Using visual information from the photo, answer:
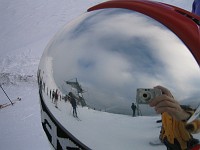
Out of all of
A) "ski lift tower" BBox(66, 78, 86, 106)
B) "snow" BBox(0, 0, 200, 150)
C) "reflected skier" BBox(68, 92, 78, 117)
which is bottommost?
"snow" BBox(0, 0, 200, 150)

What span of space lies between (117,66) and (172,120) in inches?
8.6

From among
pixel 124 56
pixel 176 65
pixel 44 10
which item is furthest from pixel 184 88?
pixel 44 10

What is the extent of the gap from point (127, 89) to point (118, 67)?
6cm

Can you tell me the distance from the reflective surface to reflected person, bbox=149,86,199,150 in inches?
0.9

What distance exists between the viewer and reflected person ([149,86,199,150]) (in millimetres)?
1032

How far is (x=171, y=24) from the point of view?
1084mm

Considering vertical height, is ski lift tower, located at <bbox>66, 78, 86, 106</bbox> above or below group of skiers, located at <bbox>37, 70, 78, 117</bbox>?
above

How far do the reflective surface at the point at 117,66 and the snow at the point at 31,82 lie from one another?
0.03m

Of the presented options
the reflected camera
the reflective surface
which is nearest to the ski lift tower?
the reflective surface

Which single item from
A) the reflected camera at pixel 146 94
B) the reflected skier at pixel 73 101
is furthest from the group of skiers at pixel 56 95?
the reflected camera at pixel 146 94

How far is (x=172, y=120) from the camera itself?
106 cm

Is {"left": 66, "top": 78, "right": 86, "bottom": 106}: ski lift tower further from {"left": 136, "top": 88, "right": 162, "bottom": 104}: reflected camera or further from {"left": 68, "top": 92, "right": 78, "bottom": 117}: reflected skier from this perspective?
{"left": 136, "top": 88, "right": 162, "bottom": 104}: reflected camera

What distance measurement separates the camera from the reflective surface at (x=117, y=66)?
1028 mm

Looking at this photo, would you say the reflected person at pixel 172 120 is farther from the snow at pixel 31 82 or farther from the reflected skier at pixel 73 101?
the reflected skier at pixel 73 101
